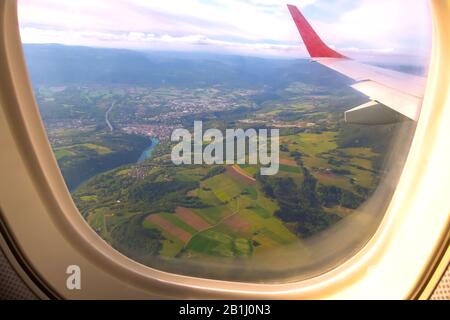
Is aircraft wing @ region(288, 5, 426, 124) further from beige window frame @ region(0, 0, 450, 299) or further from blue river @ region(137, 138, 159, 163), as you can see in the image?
blue river @ region(137, 138, 159, 163)

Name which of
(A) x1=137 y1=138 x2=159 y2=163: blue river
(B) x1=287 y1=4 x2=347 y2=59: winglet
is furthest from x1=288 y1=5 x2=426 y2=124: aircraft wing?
(A) x1=137 y1=138 x2=159 y2=163: blue river

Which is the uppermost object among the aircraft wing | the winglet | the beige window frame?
the winglet

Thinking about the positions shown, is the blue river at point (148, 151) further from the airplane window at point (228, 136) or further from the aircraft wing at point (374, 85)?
the aircraft wing at point (374, 85)

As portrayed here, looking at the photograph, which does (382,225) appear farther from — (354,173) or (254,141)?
(254,141)

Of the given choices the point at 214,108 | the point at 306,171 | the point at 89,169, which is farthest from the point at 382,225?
the point at 89,169

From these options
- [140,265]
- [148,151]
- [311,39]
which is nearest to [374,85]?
[311,39]

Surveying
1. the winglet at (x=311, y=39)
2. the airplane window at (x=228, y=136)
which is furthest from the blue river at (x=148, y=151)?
the winglet at (x=311, y=39)

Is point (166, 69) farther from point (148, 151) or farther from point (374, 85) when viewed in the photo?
point (374, 85)
